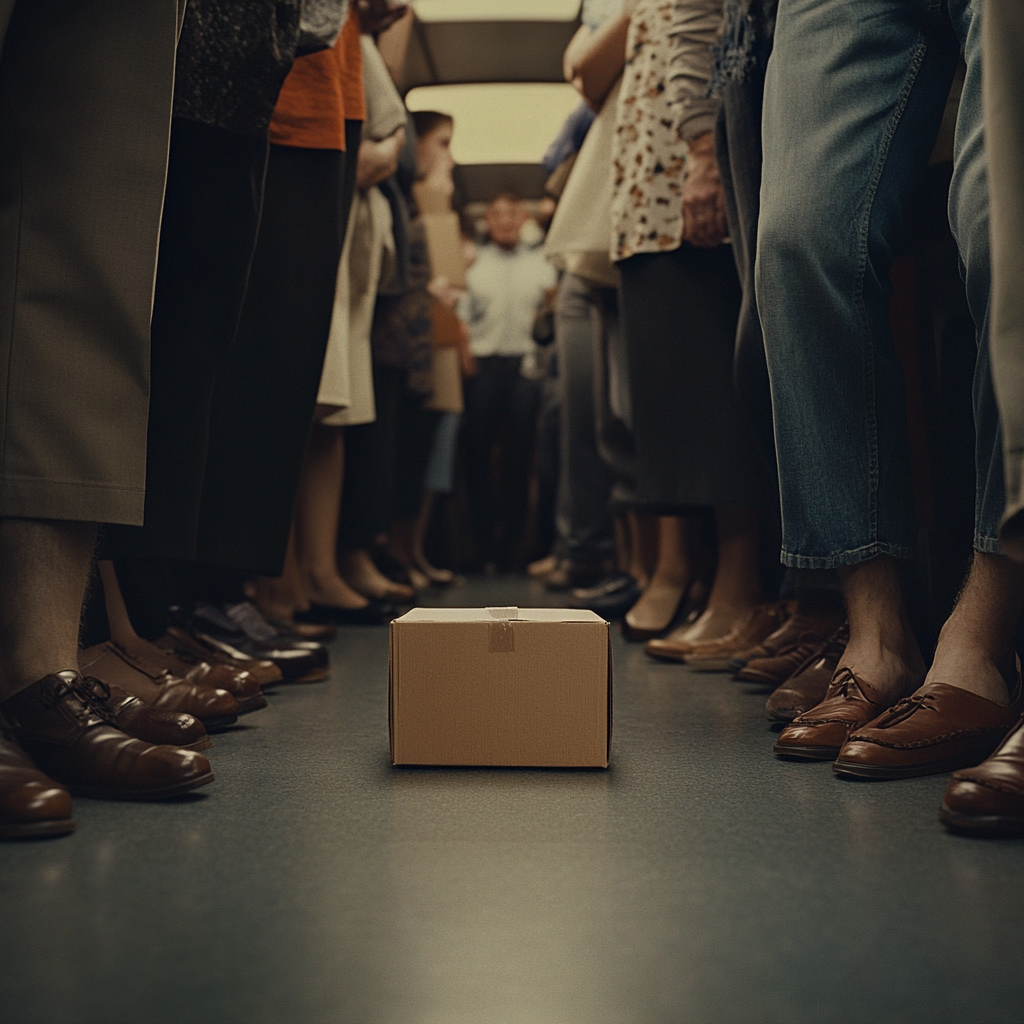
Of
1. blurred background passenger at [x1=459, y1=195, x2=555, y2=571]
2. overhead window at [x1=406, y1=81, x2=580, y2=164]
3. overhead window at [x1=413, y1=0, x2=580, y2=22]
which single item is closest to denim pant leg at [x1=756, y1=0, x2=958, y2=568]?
→ overhead window at [x1=413, y1=0, x2=580, y2=22]

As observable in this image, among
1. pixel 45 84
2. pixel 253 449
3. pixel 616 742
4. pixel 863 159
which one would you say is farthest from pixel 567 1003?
pixel 253 449

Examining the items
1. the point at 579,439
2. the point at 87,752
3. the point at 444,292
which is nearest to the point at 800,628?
the point at 87,752

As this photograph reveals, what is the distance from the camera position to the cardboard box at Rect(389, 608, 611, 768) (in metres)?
1.04

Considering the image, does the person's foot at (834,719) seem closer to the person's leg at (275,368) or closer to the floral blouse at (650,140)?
the person's leg at (275,368)

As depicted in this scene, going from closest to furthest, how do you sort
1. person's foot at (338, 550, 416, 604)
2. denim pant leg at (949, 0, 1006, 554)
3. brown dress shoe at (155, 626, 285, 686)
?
1. denim pant leg at (949, 0, 1006, 554)
2. brown dress shoe at (155, 626, 285, 686)
3. person's foot at (338, 550, 416, 604)

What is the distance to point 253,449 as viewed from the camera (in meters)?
1.62

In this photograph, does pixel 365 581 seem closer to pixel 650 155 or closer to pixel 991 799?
pixel 650 155

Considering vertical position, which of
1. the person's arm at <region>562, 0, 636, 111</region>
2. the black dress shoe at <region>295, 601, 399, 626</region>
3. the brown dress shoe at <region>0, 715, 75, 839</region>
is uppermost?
the person's arm at <region>562, 0, 636, 111</region>

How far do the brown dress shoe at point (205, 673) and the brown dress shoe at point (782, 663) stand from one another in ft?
2.21

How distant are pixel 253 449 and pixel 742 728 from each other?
828 mm

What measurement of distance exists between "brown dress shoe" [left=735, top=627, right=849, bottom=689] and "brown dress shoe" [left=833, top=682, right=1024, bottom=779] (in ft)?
1.60

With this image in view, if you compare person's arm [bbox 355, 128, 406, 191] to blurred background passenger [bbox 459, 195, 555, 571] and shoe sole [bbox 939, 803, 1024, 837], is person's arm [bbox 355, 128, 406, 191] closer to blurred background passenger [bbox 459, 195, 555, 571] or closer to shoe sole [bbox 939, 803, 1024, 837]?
shoe sole [bbox 939, 803, 1024, 837]

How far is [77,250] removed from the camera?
0.90m

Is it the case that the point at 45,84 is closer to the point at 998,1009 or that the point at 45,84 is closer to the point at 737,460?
the point at 998,1009
